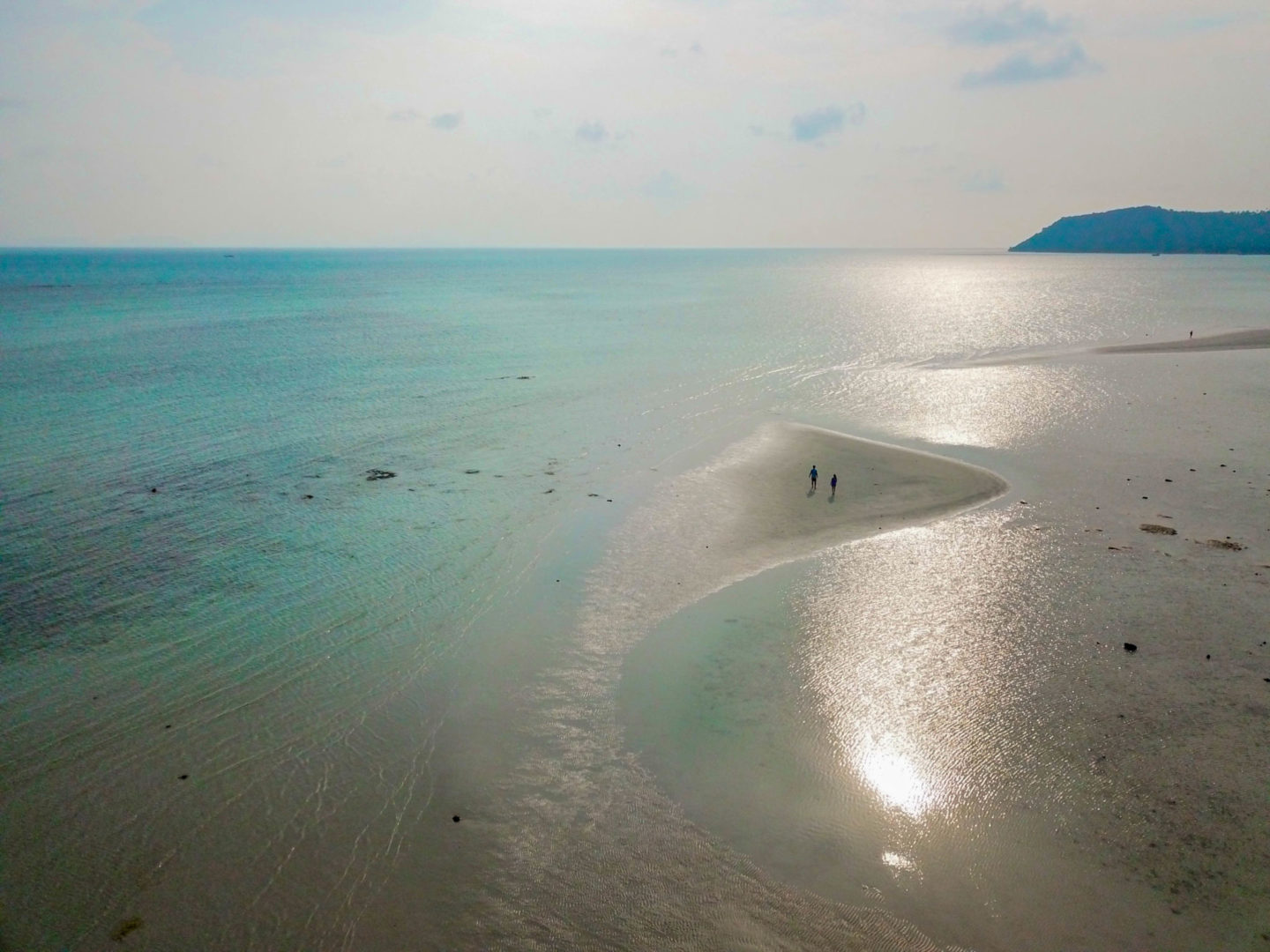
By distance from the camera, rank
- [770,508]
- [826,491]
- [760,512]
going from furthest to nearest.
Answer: [826,491] → [770,508] → [760,512]

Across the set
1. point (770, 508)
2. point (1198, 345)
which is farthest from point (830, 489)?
point (1198, 345)

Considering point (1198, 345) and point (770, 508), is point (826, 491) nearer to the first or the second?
point (770, 508)

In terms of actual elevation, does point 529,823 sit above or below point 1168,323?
below

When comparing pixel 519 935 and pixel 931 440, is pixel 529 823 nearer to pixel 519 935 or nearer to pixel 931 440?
pixel 519 935

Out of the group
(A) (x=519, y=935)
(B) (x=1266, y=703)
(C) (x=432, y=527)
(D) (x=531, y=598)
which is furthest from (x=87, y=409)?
(B) (x=1266, y=703)

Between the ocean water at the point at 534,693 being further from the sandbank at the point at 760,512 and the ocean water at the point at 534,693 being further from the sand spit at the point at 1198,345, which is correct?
the sand spit at the point at 1198,345

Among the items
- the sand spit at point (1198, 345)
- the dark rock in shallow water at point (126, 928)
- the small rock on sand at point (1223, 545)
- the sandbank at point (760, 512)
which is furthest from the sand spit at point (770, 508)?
the sand spit at point (1198, 345)
